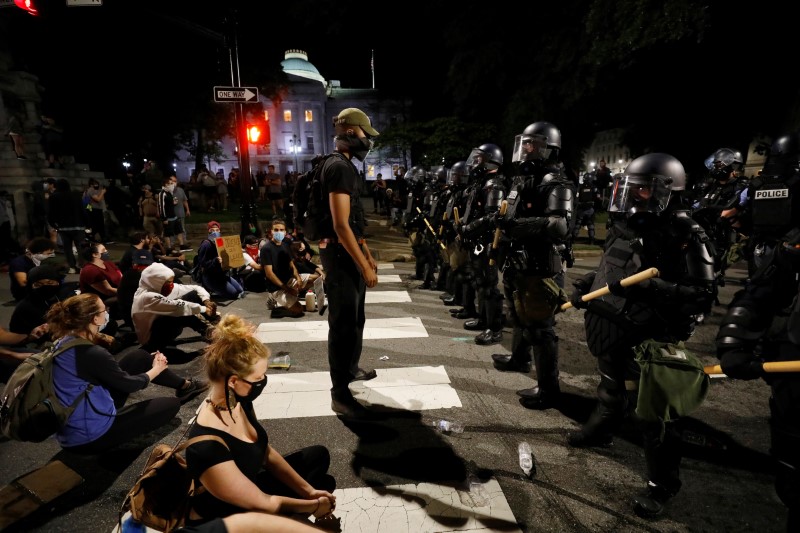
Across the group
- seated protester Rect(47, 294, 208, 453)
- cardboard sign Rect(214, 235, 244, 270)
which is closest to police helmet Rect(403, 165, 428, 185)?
cardboard sign Rect(214, 235, 244, 270)

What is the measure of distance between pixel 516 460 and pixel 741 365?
1642 millimetres

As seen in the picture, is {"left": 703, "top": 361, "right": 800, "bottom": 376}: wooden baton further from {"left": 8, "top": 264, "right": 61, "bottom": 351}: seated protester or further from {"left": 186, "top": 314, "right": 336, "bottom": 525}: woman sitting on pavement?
{"left": 8, "top": 264, "right": 61, "bottom": 351}: seated protester

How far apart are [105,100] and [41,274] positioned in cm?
2072

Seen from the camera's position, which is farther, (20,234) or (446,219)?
(20,234)

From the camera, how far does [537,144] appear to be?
438 cm

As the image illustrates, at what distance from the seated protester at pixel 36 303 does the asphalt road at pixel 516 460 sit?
1461 mm

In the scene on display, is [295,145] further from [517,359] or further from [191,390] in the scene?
[517,359]

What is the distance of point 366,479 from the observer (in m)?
3.10

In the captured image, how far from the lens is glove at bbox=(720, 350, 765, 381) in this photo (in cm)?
228

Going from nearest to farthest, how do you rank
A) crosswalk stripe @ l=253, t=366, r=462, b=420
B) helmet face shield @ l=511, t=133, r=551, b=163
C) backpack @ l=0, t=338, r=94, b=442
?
1. backpack @ l=0, t=338, r=94, b=442
2. crosswalk stripe @ l=253, t=366, r=462, b=420
3. helmet face shield @ l=511, t=133, r=551, b=163

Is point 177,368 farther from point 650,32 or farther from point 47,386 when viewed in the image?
point 650,32

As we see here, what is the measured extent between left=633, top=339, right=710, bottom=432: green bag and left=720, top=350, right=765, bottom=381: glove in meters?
0.16

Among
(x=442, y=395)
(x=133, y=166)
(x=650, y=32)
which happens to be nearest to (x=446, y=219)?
(x=442, y=395)

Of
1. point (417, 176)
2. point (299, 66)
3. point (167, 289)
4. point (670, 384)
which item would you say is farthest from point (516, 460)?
point (299, 66)
